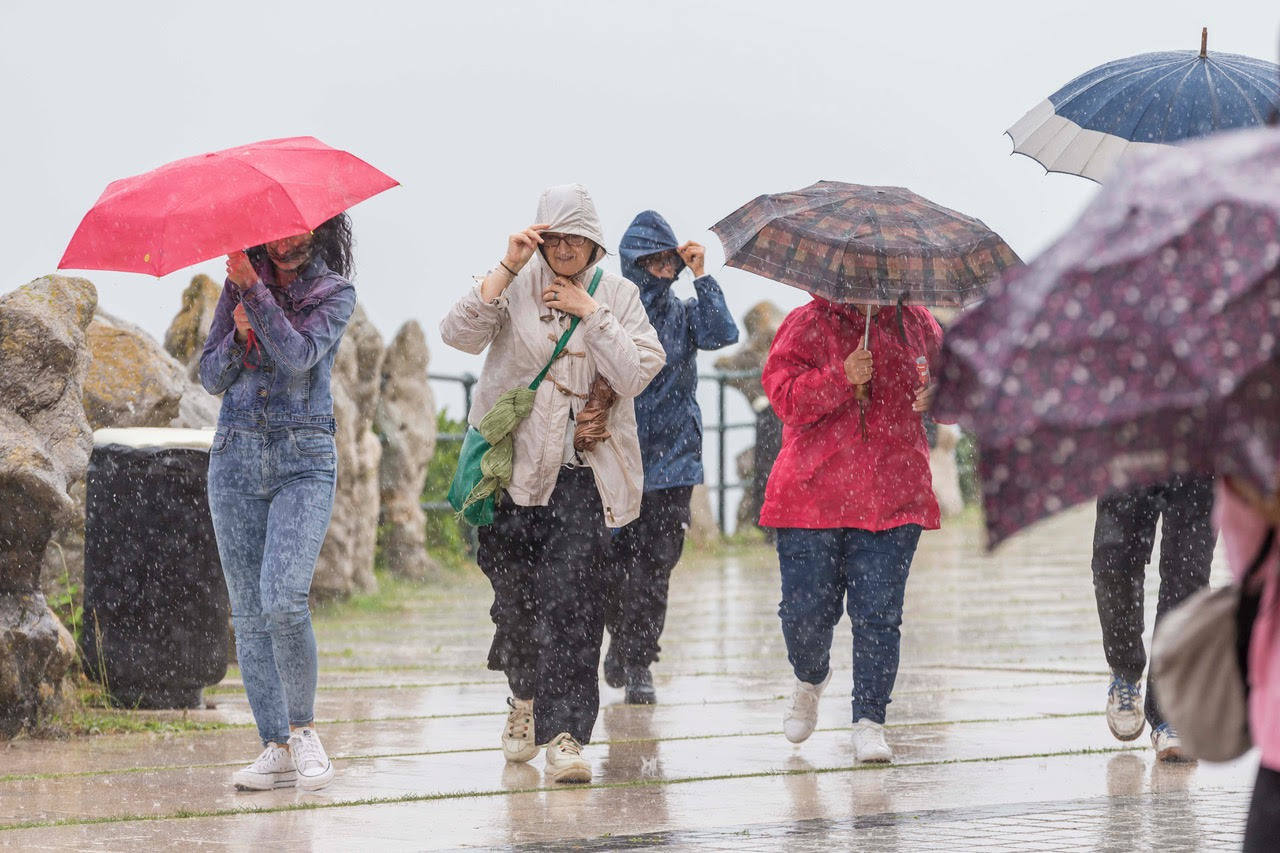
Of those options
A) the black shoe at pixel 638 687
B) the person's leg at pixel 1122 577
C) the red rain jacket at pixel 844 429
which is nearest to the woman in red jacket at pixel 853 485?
the red rain jacket at pixel 844 429

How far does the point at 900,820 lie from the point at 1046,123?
2788mm

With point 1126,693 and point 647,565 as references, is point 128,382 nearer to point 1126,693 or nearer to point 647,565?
point 647,565

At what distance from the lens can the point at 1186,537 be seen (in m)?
7.00

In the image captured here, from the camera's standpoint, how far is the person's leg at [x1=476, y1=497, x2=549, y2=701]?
6883 millimetres

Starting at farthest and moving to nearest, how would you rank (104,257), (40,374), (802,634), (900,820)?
(40,374), (802,634), (104,257), (900,820)

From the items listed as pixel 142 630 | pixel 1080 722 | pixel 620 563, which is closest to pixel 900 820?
pixel 1080 722

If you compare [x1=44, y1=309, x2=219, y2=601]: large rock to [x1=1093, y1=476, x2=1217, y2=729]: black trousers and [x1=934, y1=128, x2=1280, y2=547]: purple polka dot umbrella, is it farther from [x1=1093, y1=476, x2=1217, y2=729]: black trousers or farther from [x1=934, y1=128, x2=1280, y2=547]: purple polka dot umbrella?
[x1=934, y1=128, x2=1280, y2=547]: purple polka dot umbrella

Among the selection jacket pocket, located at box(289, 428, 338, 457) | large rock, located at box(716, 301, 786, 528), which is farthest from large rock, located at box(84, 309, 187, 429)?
large rock, located at box(716, 301, 786, 528)

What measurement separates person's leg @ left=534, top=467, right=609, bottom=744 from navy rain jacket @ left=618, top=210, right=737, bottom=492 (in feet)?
7.02

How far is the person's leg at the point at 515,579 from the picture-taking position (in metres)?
6.88

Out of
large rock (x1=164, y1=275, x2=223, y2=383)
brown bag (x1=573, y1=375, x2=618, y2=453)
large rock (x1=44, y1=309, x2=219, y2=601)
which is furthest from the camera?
large rock (x1=164, y1=275, x2=223, y2=383)

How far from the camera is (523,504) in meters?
6.79

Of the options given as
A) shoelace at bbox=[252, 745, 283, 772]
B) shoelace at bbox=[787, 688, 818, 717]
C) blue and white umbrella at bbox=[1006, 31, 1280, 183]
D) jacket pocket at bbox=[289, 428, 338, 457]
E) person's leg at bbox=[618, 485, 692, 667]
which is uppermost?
blue and white umbrella at bbox=[1006, 31, 1280, 183]

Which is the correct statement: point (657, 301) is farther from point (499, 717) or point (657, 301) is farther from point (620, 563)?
point (499, 717)
